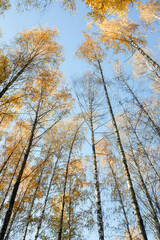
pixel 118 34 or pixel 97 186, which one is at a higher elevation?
pixel 118 34

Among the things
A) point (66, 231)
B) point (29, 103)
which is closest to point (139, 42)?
point (29, 103)

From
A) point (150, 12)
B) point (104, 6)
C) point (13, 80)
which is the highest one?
point (150, 12)

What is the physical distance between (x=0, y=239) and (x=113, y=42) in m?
9.88

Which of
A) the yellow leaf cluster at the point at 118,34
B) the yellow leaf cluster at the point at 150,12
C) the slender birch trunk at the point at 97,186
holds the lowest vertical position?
the slender birch trunk at the point at 97,186

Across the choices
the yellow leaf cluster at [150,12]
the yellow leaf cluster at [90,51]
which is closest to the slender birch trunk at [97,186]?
the yellow leaf cluster at [90,51]

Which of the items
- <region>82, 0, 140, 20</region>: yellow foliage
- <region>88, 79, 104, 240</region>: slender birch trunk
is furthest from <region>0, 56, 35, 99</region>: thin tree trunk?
<region>88, 79, 104, 240</region>: slender birch trunk

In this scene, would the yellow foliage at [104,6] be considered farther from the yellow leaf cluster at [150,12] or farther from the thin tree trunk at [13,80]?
the yellow leaf cluster at [150,12]

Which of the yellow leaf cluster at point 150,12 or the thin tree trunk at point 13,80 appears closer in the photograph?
the thin tree trunk at point 13,80

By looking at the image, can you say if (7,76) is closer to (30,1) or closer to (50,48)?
(30,1)

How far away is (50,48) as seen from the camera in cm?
681

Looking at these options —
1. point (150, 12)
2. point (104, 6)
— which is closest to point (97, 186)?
point (104, 6)

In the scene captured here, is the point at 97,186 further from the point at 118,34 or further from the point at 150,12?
the point at 150,12

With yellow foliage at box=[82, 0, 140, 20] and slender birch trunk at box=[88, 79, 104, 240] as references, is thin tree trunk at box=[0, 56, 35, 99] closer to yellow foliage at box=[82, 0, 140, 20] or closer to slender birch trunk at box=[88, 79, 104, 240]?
yellow foliage at box=[82, 0, 140, 20]

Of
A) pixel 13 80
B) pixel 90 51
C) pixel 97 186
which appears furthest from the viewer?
pixel 90 51
